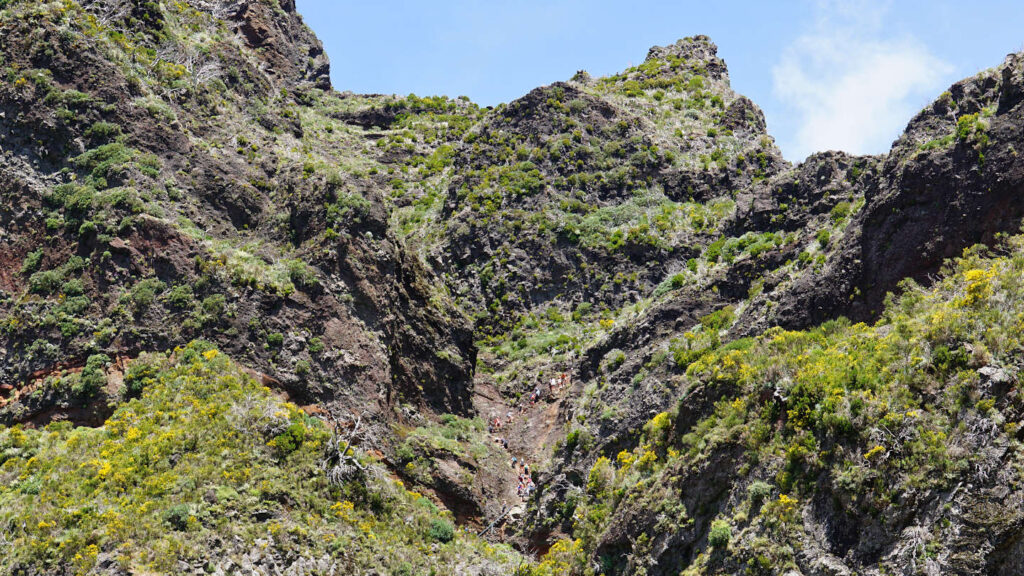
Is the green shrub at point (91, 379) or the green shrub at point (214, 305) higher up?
the green shrub at point (214, 305)

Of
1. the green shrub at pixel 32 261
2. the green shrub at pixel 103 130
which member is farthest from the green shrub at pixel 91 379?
the green shrub at pixel 103 130

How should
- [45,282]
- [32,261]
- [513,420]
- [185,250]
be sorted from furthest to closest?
[513,420], [185,250], [32,261], [45,282]

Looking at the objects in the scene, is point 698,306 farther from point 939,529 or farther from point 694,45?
point 694,45

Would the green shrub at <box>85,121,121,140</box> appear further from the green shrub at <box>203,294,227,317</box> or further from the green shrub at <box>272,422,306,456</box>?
the green shrub at <box>272,422,306,456</box>

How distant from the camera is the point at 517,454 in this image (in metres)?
46.3

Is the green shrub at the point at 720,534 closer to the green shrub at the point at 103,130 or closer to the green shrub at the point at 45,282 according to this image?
the green shrub at the point at 45,282

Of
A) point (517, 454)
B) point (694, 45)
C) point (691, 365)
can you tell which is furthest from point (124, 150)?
point (694, 45)

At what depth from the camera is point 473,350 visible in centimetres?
5209

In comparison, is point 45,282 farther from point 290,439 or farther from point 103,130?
point 290,439

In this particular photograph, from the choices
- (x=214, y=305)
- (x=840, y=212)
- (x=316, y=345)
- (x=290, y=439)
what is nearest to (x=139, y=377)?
(x=214, y=305)

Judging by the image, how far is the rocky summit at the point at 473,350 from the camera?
27.2 m

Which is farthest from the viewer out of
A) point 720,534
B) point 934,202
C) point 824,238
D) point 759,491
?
point 824,238

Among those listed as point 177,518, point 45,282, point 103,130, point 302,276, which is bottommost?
point 177,518

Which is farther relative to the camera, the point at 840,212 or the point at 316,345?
the point at 840,212
